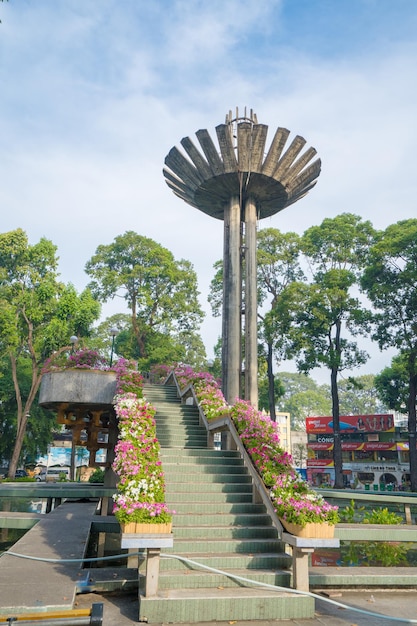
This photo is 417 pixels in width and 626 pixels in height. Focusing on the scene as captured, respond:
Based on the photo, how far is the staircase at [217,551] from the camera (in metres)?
5.06

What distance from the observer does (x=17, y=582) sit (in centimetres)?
537

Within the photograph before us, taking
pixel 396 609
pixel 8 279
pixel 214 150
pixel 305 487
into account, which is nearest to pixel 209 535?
pixel 305 487

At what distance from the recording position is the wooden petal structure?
58.4ft

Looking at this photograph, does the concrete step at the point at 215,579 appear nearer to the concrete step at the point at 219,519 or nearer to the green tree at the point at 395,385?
the concrete step at the point at 219,519

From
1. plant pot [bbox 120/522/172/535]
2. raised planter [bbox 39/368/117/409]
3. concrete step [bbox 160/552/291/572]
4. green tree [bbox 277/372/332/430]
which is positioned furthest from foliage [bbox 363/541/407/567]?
green tree [bbox 277/372/332/430]

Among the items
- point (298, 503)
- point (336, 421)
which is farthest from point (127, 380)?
point (336, 421)

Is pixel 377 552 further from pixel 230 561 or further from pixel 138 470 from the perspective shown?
pixel 138 470

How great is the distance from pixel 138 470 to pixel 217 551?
5.36 ft

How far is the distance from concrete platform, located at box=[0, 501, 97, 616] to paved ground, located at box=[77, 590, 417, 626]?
0.39 metres

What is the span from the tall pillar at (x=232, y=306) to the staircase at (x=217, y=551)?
24.3 feet

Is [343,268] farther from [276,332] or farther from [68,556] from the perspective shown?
[68,556]

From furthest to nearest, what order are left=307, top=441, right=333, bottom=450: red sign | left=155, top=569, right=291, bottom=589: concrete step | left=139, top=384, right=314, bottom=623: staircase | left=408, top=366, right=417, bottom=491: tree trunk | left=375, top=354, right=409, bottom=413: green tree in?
left=307, top=441, right=333, bottom=450: red sign < left=375, top=354, right=409, bottom=413: green tree < left=408, top=366, right=417, bottom=491: tree trunk < left=155, top=569, right=291, bottom=589: concrete step < left=139, top=384, right=314, bottom=623: staircase

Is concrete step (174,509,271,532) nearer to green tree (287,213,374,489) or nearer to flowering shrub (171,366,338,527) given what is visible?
flowering shrub (171,366,338,527)

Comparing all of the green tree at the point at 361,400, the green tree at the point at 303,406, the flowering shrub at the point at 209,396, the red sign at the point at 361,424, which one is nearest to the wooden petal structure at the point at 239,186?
the flowering shrub at the point at 209,396
